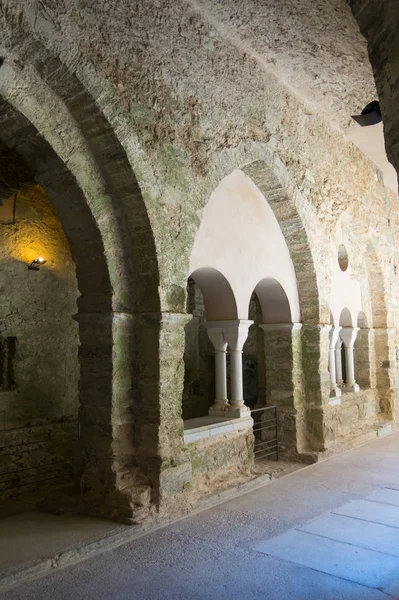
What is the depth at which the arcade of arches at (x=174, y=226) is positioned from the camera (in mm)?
4262

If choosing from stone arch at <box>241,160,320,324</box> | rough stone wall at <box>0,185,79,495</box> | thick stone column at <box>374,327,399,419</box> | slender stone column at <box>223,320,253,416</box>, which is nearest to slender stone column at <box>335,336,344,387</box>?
thick stone column at <box>374,327,399,419</box>

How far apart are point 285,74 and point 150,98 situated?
2.65m

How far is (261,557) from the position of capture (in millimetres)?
3662

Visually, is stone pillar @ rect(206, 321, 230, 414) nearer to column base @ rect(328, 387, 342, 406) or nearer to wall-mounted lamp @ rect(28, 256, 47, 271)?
column base @ rect(328, 387, 342, 406)

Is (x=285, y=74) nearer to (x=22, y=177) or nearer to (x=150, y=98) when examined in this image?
(x=150, y=98)

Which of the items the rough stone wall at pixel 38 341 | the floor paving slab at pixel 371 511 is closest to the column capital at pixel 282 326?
the floor paving slab at pixel 371 511

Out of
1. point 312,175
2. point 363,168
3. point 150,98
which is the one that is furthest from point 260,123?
point 363,168

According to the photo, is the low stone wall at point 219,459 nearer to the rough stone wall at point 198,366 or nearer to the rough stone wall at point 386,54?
the rough stone wall at point 386,54

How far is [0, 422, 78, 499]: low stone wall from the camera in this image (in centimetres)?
654

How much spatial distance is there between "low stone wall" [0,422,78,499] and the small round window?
16.5 feet

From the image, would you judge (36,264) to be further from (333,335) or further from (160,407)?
(333,335)

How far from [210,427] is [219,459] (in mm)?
357

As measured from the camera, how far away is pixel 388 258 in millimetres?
9836

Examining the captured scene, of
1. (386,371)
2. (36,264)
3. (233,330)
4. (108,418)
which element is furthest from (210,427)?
(386,371)
